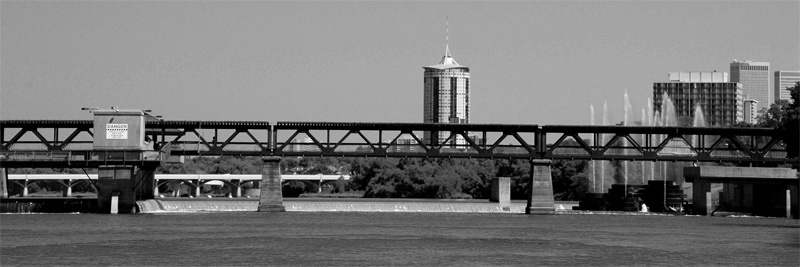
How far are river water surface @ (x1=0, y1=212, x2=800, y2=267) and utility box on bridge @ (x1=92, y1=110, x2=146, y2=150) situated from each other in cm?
500

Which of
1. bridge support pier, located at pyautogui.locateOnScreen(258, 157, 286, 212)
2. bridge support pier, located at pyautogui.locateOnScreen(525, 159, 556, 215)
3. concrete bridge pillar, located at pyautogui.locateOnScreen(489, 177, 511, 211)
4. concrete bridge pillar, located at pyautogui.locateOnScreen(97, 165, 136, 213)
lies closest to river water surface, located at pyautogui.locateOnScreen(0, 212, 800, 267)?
concrete bridge pillar, located at pyautogui.locateOnScreen(97, 165, 136, 213)

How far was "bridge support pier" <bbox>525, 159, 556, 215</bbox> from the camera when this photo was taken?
331ft

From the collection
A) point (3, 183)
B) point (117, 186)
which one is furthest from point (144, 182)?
point (3, 183)

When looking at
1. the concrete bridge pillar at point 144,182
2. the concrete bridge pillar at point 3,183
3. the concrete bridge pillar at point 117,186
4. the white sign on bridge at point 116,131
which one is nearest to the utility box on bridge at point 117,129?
the white sign on bridge at point 116,131

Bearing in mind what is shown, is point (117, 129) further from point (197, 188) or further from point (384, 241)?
point (197, 188)

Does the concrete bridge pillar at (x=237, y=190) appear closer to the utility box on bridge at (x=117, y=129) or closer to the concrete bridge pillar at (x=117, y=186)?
the utility box on bridge at (x=117, y=129)

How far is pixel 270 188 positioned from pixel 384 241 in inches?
1452

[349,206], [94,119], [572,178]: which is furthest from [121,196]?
[572,178]

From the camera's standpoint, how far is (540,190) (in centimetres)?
10100

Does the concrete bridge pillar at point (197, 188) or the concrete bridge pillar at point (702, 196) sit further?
the concrete bridge pillar at point (197, 188)

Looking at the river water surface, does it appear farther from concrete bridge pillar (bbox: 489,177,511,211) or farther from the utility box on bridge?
concrete bridge pillar (bbox: 489,177,511,211)

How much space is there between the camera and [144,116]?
309ft

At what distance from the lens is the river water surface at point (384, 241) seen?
5291 cm

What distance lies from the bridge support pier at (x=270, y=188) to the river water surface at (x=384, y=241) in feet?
27.4
